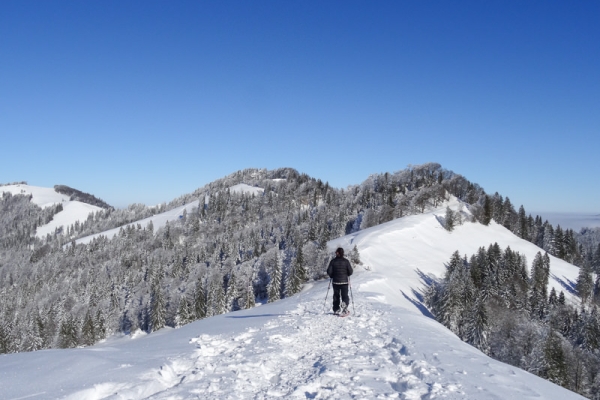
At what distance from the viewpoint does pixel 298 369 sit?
9156mm

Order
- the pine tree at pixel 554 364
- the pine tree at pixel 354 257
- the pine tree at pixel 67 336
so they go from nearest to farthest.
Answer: the pine tree at pixel 554 364, the pine tree at pixel 67 336, the pine tree at pixel 354 257

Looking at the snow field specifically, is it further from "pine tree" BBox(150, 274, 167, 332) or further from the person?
"pine tree" BBox(150, 274, 167, 332)

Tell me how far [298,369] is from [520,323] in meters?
57.0

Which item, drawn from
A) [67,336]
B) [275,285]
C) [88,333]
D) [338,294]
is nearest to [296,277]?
[275,285]

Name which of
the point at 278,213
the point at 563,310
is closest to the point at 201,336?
the point at 563,310

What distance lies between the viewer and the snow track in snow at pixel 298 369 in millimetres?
7598

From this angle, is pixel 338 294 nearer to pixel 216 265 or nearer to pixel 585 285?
pixel 216 265

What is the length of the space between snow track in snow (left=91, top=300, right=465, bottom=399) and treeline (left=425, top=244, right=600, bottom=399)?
3874 cm

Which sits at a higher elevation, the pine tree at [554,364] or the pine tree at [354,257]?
the pine tree at [354,257]

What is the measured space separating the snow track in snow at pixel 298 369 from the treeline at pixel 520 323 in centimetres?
3874

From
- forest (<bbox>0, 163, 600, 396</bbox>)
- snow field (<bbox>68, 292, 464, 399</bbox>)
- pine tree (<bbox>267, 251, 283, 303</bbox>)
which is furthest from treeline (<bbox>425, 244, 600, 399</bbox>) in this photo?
snow field (<bbox>68, 292, 464, 399</bbox>)

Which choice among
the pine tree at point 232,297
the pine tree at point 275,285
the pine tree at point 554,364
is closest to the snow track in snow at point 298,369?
the pine tree at point 554,364

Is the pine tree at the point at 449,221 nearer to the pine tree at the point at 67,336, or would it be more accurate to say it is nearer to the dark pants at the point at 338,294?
the pine tree at the point at 67,336

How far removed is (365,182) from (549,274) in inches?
4495
